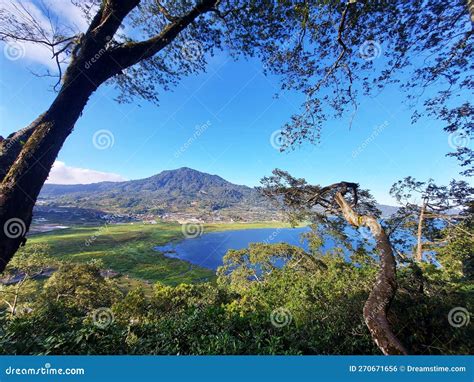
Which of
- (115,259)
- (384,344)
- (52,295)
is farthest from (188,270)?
(384,344)

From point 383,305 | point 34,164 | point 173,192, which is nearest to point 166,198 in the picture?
point 173,192

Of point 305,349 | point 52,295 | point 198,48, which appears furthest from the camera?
point 52,295

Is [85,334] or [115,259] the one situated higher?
[85,334]

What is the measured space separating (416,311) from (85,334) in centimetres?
458

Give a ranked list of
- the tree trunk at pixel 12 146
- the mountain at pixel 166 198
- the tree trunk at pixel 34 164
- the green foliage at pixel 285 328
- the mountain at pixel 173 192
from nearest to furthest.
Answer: the tree trunk at pixel 34 164
the tree trunk at pixel 12 146
the green foliage at pixel 285 328
the mountain at pixel 166 198
the mountain at pixel 173 192

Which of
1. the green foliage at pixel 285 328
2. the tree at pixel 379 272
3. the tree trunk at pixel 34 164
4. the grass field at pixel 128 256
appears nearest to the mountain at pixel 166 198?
the grass field at pixel 128 256

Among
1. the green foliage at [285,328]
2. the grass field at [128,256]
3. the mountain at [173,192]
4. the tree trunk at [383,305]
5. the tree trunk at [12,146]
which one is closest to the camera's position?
the tree trunk at [383,305]

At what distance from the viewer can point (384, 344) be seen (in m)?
1.48

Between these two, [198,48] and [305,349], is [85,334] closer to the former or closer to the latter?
[305,349]

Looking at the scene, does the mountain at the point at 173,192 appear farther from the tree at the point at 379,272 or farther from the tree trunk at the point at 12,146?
the tree trunk at the point at 12,146

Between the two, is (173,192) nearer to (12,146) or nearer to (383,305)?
(12,146)

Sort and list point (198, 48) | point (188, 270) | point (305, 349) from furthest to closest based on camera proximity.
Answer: point (188, 270) < point (198, 48) < point (305, 349)

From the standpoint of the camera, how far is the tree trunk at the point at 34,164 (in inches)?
68.1

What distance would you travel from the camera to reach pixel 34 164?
189cm
